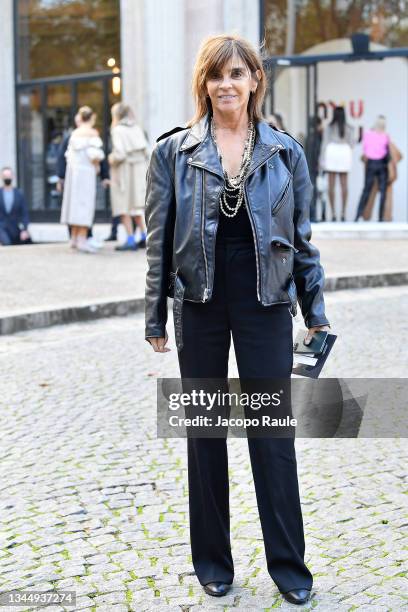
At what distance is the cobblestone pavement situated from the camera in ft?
12.2

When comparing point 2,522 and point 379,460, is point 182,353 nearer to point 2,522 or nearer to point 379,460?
point 2,522

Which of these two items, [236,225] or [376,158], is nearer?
[236,225]

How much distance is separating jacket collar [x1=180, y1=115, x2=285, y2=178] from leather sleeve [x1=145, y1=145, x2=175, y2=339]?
0.11 meters

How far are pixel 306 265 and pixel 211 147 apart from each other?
0.50 m

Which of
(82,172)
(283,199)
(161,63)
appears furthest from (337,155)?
(283,199)

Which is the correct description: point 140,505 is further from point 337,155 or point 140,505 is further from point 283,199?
point 337,155

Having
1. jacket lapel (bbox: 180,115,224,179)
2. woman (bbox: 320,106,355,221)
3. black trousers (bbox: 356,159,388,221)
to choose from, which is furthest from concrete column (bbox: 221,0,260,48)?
jacket lapel (bbox: 180,115,224,179)

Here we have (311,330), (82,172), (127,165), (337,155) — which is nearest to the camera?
(311,330)

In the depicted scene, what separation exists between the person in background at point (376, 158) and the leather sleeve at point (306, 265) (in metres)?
17.2

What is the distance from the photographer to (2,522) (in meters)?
4.47

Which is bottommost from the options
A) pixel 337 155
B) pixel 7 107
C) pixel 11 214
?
pixel 11 214

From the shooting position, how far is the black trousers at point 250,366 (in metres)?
3.49

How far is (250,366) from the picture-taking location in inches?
140

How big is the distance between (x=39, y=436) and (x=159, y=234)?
2559 mm
